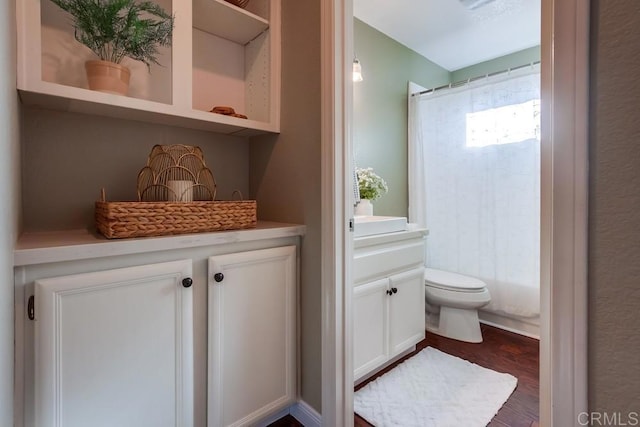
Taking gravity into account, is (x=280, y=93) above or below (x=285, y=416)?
above

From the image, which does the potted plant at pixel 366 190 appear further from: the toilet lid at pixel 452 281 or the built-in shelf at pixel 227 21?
the built-in shelf at pixel 227 21

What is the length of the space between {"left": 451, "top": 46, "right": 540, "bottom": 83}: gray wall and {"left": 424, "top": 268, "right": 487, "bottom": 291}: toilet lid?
6.73ft

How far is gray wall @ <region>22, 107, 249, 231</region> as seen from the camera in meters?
1.08

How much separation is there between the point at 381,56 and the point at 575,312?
251 cm

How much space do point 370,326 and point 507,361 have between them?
3.39 feet

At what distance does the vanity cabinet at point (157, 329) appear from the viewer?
77 cm

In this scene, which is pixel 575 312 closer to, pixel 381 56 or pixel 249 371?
pixel 249 371

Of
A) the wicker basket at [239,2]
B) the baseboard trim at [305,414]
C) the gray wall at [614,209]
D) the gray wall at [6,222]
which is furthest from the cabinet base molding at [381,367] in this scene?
the wicker basket at [239,2]

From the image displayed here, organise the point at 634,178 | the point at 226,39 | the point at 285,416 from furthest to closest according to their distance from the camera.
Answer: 1. the point at 226,39
2. the point at 285,416
3. the point at 634,178

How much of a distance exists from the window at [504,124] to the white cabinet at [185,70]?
1.82 m

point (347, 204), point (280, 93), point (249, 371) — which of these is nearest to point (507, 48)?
point (280, 93)

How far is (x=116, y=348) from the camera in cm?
87

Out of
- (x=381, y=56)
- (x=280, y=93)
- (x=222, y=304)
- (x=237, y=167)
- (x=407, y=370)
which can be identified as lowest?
(x=407, y=370)

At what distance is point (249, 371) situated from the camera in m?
1.16
